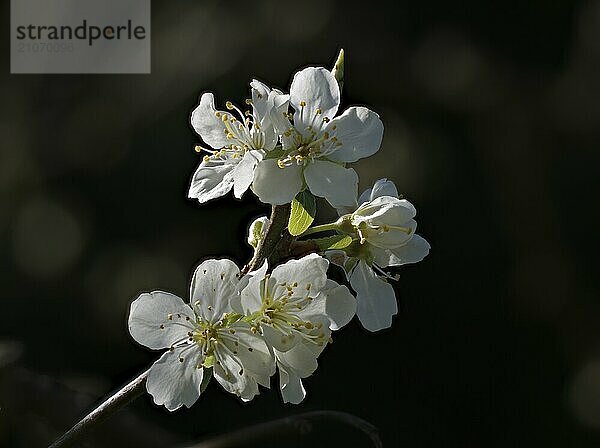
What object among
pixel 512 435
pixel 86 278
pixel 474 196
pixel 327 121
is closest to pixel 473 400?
pixel 512 435

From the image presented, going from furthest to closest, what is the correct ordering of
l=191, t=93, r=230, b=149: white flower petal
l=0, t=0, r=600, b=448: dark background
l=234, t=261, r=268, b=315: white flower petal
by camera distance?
1. l=0, t=0, r=600, b=448: dark background
2. l=191, t=93, r=230, b=149: white flower petal
3. l=234, t=261, r=268, b=315: white flower petal

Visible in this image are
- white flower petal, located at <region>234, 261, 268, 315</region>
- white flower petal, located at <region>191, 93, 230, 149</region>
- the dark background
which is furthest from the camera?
the dark background

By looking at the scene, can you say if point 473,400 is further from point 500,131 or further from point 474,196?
point 500,131

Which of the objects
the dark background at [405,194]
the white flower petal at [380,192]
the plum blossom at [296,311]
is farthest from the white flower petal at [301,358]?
the dark background at [405,194]

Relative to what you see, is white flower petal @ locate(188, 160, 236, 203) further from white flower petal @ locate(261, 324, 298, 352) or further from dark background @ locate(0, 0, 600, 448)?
dark background @ locate(0, 0, 600, 448)

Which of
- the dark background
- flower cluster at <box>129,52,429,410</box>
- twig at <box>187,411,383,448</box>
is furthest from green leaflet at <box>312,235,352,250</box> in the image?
the dark background

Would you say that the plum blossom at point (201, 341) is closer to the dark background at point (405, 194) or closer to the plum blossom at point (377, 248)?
the plum blossom at point (377, 248)

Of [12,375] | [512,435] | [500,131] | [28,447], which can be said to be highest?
[500,131]
